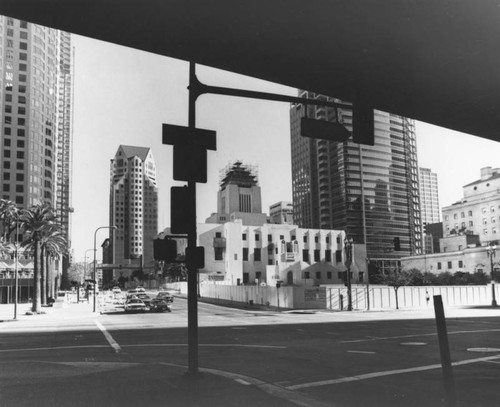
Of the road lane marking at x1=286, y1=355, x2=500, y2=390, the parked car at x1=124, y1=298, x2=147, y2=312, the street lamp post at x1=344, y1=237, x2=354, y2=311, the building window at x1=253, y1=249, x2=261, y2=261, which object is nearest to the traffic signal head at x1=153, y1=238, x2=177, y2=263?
the road lane marking at x1=286, y1=355, x2=500, y2=390

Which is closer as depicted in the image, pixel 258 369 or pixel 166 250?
pixel 166 250

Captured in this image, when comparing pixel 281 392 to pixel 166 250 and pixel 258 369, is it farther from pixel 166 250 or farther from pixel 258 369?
pixel 166 250

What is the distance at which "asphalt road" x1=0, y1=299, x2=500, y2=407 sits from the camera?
9.56 m

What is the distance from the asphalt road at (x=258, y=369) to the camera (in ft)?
31.4

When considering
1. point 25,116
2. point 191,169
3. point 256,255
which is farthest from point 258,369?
point 25,116

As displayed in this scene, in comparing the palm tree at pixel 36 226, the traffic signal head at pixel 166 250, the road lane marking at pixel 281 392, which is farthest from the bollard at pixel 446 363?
the palm tree at pixel 36 226

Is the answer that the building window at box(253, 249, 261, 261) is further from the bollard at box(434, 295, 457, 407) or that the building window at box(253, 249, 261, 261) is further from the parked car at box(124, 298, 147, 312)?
the bollard at box(434, 295, 457, 407)

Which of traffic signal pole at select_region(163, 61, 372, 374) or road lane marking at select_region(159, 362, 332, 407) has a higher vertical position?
traffic signal pole at select_region(163, 61, 372, 374)

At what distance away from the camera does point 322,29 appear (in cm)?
882

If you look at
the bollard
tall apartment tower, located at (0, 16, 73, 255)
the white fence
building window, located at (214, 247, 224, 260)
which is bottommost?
the white fence

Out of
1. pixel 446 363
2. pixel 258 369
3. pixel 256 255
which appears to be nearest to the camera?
pixel 446 363

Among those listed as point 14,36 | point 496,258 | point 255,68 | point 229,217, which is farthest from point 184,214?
point 229,217

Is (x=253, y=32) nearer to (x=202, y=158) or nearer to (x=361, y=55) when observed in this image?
(x=361, y=55)

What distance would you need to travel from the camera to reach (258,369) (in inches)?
528
